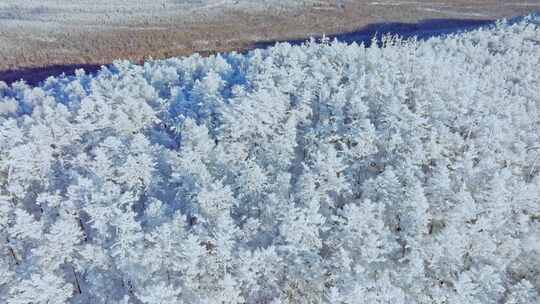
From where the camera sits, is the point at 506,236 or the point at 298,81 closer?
the point at 506,236

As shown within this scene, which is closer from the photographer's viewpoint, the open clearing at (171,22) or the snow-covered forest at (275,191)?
the snow-covered forest at (275,191)

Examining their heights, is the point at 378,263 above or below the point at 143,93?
below

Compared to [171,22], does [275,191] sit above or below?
below

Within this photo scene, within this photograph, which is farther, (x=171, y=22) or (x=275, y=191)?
(x=171, y=22)

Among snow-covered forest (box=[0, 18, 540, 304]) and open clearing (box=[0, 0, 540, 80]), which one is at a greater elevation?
open clearing (box=[0, 0, 540, 80])

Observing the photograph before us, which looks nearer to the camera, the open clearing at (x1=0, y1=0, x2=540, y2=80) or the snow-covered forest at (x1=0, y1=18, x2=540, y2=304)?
the snow-covered forest at (x1=0, y1=18, x2=540, y2=304)

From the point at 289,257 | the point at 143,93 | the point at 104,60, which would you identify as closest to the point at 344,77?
the point at 143,93

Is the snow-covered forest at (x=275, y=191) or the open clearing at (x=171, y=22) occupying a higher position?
the open clearing at (x=171, y=22)

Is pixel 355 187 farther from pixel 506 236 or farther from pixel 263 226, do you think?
pixel 506 236
